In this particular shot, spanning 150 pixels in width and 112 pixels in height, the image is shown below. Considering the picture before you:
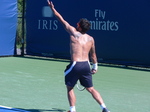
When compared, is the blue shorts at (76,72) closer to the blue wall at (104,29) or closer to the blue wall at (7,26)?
the blue wall at (104,29)

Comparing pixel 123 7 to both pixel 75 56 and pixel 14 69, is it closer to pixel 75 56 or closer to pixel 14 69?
pixel 14 69

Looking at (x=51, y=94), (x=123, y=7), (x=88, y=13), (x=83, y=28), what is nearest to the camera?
(x=83, y=28)

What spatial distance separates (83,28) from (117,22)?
21.0ft

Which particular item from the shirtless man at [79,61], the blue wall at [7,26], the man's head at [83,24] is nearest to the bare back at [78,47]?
the shirtless man at [79,61]

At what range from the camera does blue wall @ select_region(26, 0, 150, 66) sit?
1120 cm

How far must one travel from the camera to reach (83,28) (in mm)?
5352

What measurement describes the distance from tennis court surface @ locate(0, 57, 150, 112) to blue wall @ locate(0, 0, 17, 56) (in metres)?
1.97

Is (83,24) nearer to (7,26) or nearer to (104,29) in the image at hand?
(104,29)

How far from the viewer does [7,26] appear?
13.5m

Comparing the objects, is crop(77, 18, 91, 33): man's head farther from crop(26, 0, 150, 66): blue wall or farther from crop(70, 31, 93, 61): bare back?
crop(26, 0, 150, 66): blue wall

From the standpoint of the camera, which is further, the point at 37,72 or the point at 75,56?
the point at 37,72

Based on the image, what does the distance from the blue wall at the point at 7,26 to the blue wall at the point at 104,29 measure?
1.97 feet

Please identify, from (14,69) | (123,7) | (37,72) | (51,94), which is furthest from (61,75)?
(123,7)

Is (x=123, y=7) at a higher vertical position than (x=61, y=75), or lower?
higher
